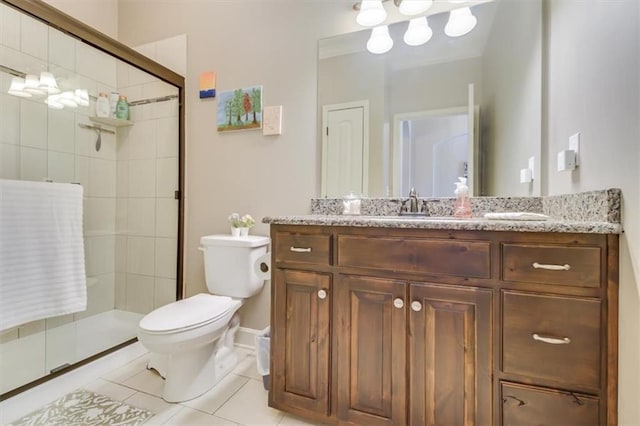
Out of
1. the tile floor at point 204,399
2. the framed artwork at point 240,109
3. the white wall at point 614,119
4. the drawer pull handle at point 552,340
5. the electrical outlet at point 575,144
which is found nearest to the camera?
the white wall at point 614,119

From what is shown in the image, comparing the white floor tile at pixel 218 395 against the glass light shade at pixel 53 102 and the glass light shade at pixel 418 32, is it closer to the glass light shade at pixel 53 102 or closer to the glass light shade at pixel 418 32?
the glass light shade at pixel 53 102

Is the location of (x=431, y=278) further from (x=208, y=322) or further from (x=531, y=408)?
(x=208, y=322)

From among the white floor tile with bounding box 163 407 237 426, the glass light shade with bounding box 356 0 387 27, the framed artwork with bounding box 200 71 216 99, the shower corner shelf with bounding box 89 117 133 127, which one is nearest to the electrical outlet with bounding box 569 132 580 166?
the glass light shade with bounding box 356 0 387 27

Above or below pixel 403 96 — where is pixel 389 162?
below

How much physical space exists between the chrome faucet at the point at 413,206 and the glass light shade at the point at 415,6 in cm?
93

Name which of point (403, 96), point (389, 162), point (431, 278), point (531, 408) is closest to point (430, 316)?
point (431, 278)

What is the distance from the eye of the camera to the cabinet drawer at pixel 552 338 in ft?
2.72

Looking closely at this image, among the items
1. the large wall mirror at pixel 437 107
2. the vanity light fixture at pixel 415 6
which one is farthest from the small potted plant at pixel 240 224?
the vanity light fixture at pixel 415 6

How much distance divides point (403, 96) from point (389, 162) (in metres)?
0.37

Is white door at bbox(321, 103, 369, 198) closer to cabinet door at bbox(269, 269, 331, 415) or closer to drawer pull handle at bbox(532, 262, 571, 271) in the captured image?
cabinet door at bbox(269, 269, 331, 415)

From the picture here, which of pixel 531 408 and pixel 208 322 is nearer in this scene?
pixel 531 408

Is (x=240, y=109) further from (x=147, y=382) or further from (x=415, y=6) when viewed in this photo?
(x=147, y=382)

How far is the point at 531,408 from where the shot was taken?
0.89 meters

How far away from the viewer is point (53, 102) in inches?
69.1
